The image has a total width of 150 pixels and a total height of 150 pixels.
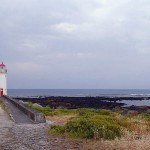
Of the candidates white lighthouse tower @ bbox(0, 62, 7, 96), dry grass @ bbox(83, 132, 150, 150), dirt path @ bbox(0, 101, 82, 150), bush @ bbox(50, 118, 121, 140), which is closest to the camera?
dry grass @ bbox(83, 132, 150, 150)

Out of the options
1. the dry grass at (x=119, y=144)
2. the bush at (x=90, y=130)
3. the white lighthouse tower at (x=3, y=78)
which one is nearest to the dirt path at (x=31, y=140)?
the dry grass at (x=119, y=144)

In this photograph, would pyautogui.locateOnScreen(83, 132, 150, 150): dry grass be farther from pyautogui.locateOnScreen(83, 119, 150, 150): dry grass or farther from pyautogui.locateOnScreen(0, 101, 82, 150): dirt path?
pyautogui.locateOnScreen(0, 101, 82, 150): dirt path

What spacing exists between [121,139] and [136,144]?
0.75 m

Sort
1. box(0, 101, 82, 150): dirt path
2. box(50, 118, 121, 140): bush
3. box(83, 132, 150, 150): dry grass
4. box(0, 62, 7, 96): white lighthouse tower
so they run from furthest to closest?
box(0, 62, 7, 96): white lighthouse tower → box(50, 118, 121, 140): bush → box(0, 101, 82, 150): dirt path → box(83, 132, 150, 150): dry grass

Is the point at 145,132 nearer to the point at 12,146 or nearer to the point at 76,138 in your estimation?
the point at 76,138

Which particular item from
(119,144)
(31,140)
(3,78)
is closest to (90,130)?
(119,144)

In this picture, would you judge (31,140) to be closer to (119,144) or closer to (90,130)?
(90,130)

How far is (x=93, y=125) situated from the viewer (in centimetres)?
898

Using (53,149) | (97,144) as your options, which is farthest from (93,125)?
(53,149)

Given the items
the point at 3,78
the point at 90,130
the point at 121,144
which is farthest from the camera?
the point at 3,78

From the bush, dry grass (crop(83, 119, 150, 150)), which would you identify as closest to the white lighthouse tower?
the bush

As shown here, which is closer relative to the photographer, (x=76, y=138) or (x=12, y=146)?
(x=12, y=146)

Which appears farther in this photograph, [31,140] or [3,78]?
[3,78]

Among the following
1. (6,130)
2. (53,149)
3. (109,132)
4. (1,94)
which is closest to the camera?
(53,149)
